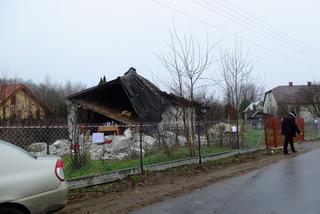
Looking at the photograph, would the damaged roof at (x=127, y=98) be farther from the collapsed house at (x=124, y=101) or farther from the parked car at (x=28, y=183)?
the parked car at (x=28, y=183)

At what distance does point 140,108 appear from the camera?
25.0 m

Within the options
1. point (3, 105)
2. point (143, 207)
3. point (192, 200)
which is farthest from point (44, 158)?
point (3, 105)

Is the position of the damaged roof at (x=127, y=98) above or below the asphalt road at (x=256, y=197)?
above

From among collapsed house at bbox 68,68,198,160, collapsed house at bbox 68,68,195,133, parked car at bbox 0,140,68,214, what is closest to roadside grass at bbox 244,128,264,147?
collapsed house at bbox 68,68,198,160

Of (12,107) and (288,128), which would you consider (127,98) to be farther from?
(288,128)

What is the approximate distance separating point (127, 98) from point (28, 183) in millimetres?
20319

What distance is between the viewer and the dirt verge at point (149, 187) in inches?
364

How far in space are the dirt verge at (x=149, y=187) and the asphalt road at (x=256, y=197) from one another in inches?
18.2

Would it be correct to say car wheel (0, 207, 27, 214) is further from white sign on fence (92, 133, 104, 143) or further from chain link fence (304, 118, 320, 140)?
chain link fence (304, 118, 320, 140)

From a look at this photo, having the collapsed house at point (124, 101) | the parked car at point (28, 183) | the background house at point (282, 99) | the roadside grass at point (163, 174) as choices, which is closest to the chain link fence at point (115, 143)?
the roadside grass at point (163, 174)

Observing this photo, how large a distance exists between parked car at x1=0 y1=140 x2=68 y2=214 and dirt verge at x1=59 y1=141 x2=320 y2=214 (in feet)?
6.30

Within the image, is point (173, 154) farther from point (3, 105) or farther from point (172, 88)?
point (3, 105)

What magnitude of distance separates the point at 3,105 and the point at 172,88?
6.98 m

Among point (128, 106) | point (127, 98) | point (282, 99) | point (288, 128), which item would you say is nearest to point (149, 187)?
point (288, 128)
